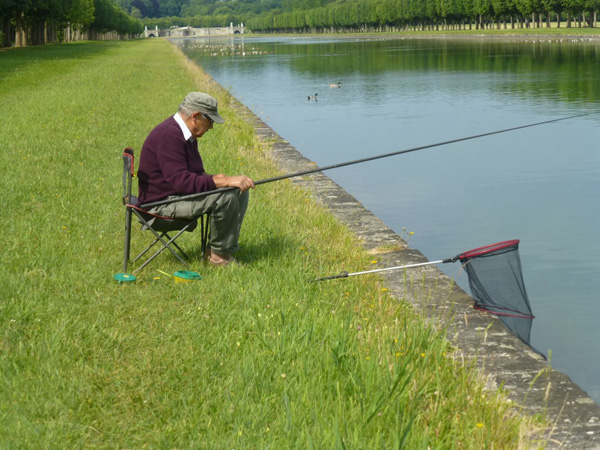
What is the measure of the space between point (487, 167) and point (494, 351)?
10617 millimetres

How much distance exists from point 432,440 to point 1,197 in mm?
6427

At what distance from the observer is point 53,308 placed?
545cm

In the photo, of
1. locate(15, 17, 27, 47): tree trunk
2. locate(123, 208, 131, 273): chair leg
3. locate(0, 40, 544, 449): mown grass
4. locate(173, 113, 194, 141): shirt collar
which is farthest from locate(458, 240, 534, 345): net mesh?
locate(15, 17, 27, 47): tree trunk

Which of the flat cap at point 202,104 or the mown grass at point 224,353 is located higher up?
the flat cap at point 202,104

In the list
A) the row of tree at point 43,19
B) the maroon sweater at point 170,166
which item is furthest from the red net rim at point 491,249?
the row of tree at point 43,19

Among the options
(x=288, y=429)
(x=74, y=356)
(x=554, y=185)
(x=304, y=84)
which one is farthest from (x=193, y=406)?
(x=304, y=84)

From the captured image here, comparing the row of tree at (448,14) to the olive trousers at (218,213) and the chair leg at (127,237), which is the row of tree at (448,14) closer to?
the olive trousers at (218,213)

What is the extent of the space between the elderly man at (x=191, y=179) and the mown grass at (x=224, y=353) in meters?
0.34

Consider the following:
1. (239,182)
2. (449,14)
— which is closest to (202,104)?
(239,182)

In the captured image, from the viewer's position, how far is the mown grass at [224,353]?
12.8ft

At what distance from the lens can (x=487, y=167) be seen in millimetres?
15484

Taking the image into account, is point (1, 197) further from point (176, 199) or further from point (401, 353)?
point (401, 353)

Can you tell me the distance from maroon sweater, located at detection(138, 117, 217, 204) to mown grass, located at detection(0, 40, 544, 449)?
0.65 meters

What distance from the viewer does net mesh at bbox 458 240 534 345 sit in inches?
234
